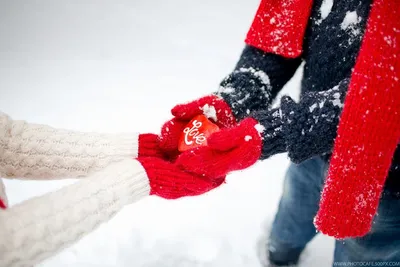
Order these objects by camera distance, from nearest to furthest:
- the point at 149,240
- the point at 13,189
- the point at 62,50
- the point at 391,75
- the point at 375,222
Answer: the point at 391,75
the point at 375,222
the point at 149,240
the point at 13,189
the point at 62,50

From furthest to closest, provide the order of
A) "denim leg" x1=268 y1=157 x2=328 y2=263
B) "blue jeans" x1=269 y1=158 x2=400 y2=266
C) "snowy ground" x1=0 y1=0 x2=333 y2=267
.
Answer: "snowy ground" x1=0 y1=0 x2=333 y2=267
"denim leg" x1=268 y1=157 x2=328 y2=263
"blue jeans" x1=269 y1=158 x2=400 y2=266

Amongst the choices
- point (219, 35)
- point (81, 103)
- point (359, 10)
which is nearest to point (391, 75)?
point (359, 10)

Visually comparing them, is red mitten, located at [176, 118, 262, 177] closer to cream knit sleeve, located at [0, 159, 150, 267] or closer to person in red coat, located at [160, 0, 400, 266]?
person in red coat, located at [160, 0, 400, 266]

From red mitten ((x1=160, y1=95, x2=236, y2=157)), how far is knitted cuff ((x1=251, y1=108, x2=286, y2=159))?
0.43 feet

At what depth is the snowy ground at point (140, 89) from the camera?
1.25 metres

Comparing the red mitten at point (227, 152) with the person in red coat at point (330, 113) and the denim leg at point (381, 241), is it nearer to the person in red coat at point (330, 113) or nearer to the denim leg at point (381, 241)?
the person in red coat at point (330, 113)

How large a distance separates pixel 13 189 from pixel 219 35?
65.4 inches

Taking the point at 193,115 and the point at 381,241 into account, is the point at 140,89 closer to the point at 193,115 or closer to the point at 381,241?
the point at 193,115

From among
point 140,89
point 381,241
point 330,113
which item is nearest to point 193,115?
point 330,113

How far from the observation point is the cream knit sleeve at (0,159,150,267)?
502 millimetres

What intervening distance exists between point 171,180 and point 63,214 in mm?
208

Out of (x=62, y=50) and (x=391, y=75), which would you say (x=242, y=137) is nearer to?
(x=391, y=75)

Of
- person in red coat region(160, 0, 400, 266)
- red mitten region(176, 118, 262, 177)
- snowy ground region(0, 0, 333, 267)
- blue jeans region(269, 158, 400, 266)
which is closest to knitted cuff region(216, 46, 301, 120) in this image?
person in red coat region(160, 0, 400, 266)

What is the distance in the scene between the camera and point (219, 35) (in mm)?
2443
